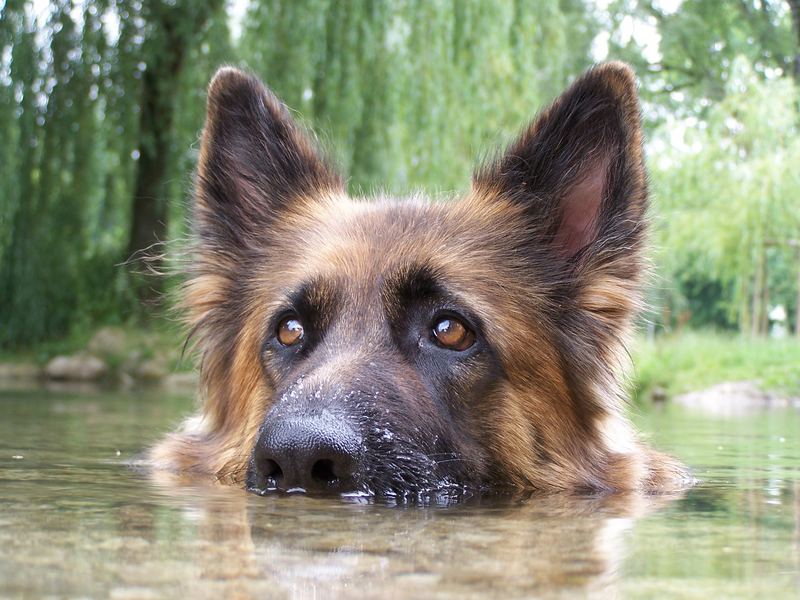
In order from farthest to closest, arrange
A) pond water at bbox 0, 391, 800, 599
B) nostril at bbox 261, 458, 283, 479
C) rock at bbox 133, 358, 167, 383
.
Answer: rock at bbox 133, 358, 167, 383 < nostril at bbox 261, 458, 283, 479 < pond water at bbox 0, 391, 800, 599

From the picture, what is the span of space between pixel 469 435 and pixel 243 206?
1878mm

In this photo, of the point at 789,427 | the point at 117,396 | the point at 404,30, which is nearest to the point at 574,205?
the point at 789,427

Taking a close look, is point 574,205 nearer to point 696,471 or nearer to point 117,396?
point 696,471

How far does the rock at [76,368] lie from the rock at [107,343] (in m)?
0.14

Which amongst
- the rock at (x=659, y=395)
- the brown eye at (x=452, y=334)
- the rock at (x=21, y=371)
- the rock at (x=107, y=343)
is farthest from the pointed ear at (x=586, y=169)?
the rock at (x=659, y=395)

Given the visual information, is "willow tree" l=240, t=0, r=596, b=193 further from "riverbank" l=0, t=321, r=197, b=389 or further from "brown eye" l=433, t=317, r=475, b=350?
"brown eye" l=433, t=317, r=475, b=350

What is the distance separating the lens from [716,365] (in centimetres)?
2003

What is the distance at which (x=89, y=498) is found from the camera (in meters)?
3.27

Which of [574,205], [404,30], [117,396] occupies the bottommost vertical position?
[117,396]

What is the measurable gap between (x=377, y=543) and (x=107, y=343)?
15.5 meters

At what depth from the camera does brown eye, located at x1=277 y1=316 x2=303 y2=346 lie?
13.7 ft

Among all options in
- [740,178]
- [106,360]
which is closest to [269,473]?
[106,360]

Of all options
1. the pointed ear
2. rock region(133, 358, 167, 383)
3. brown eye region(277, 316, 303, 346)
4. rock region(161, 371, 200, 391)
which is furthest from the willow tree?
brown eye region(277, 316, 303, 346)

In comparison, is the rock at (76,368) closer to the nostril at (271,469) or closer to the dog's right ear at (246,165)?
the dog's right ear at (246,165)
